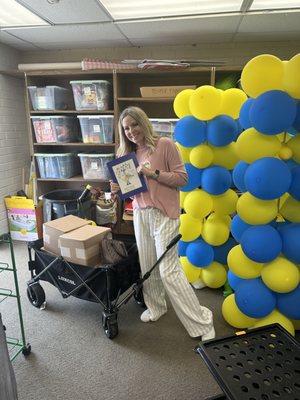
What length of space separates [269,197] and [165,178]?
0.60 meters

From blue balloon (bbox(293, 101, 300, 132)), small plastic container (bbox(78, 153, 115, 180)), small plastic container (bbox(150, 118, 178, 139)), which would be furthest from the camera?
small plastic container (bbox(78, 153, 115, 180))

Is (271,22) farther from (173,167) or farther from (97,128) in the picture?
(97,128)

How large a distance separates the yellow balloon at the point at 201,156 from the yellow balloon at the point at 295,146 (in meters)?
0.61

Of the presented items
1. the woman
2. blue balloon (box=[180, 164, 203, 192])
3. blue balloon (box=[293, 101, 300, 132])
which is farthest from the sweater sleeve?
blue balloon (box=[293, 101, 300, 132])

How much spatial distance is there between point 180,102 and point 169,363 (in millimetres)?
1781

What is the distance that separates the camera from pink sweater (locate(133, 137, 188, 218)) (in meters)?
1.80

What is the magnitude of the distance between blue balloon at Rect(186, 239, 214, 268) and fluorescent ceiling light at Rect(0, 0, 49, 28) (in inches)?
93.6

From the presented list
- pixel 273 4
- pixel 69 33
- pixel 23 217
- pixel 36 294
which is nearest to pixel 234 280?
pixel 36 294

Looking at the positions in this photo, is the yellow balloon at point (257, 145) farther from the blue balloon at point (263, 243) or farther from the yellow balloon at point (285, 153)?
the blue balloon at point (263, 243)

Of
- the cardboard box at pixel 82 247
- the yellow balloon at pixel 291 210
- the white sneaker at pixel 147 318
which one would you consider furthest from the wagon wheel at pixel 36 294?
the yellow balloon at pixel 291 210

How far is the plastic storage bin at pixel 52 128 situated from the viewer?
3260 mm

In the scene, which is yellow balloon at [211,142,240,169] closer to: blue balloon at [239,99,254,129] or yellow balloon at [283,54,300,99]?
blue balloon at [239,99,254,129]

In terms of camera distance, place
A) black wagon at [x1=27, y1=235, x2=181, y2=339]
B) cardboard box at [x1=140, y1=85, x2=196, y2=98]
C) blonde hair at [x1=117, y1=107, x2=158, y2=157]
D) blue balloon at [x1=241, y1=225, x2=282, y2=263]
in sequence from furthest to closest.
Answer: cardboard box at [x1=140, y1=85, x2=196, y2=98] → black wagon at [x1=27, y1=235, x2=181, y2=339] → blonde hair at [x1=117, y1=107, x2=158, y2=157] → blue balloon at [x1=241, y1=225, x2=282, y2=263]

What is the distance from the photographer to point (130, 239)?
235 centimetres
